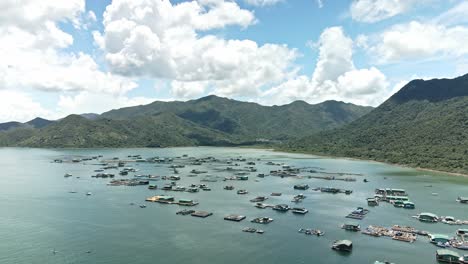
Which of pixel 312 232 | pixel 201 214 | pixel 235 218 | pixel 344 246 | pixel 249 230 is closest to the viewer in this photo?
pixel 344 246

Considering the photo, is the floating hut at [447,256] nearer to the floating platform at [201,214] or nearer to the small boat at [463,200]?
the floating platform at [201,214]

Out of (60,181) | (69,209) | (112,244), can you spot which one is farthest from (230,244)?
(60,181)

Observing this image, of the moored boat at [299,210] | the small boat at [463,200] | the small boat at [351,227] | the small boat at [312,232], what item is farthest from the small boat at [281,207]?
the small boat at [463,200]

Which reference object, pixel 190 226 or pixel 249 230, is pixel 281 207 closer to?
pixel 249 230

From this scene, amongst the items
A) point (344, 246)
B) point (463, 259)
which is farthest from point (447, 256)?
point (344, 246)

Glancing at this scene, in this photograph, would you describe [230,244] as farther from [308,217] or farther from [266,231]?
[308,217]

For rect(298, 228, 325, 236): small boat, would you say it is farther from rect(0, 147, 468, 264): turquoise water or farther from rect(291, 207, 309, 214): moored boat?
rect(291, 207, 309, 214): moored boat

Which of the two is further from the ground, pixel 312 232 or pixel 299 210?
pixel 299 210

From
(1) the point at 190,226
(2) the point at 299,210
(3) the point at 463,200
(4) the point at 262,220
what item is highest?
(3) the point at 463,200

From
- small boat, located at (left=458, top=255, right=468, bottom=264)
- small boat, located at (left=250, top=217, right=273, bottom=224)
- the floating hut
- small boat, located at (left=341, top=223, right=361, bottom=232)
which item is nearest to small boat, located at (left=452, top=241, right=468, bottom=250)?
the floating hut
